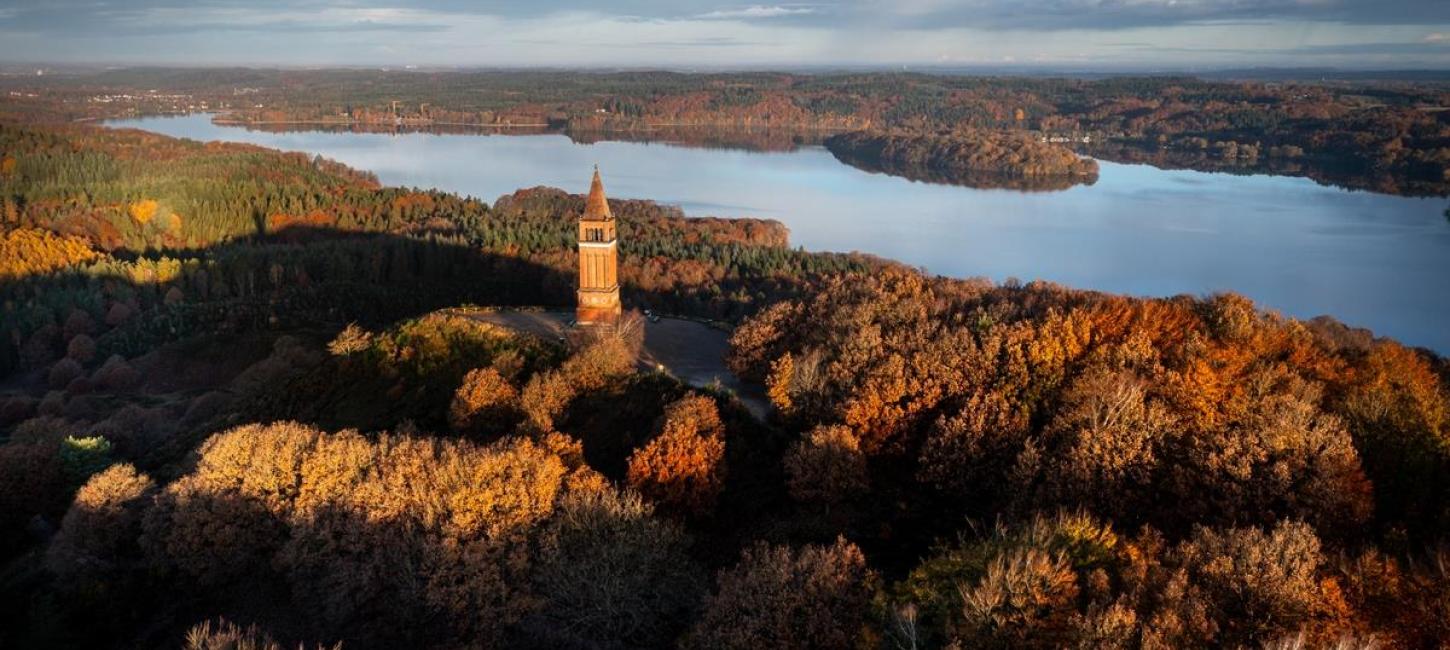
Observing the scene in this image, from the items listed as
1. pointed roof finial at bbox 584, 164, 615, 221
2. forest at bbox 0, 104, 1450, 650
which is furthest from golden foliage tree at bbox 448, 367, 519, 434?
pointed roof finial at bbox 584, 164, 615, 221

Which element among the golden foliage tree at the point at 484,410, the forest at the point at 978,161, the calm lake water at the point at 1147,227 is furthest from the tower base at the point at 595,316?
the forest at the point at 978,161

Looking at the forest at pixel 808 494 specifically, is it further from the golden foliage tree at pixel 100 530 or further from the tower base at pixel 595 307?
the tower base at pixel 595 307

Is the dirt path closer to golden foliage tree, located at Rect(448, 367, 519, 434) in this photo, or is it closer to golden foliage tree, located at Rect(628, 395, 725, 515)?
golden foliage tree, located at Rect(628, 395, 725, 515)

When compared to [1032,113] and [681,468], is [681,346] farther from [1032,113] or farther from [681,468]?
[1032,113]

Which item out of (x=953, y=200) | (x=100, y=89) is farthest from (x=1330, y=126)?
(x=100, y=89)

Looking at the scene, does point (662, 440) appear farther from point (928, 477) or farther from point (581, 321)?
point (581, 321)

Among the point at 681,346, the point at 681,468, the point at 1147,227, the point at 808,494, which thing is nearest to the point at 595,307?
the point at 681,346
